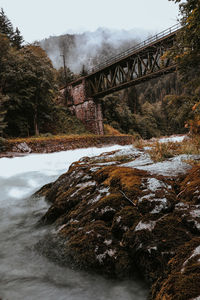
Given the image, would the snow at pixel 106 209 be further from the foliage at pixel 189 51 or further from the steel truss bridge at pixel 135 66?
the steel truss bridge at pixel 135 66

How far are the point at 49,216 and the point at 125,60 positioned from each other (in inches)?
870

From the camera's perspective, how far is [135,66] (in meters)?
21.1

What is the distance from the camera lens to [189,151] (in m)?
4.39

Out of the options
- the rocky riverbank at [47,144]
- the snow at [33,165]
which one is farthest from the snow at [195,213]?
the rocky riverbank at [47,144]

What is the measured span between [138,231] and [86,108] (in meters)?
26.7

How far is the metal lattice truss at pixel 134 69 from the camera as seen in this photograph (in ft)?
58.6

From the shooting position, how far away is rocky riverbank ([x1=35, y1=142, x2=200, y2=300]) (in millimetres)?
1557

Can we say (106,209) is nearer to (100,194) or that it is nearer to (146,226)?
(100,194)

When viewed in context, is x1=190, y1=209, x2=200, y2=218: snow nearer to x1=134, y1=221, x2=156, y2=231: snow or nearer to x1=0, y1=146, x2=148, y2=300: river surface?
x1=134, y1=221, x2=156, y2=231: snow

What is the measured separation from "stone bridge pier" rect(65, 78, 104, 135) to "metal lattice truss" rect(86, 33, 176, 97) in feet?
3.03

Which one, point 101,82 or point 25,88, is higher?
point 101,82

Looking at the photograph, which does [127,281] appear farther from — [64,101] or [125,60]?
[64,101]

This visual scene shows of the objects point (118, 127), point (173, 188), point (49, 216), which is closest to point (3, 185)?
point (49, 216)

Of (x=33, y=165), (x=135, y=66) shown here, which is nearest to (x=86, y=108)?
(x=135, y=66)
